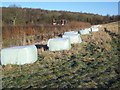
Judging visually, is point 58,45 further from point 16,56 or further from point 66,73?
point 66,73

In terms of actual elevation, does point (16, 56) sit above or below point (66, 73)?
above

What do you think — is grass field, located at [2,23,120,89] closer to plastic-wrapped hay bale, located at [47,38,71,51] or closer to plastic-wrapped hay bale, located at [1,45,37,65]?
plastic-wrapped hay bale, located at [1,45,37,65]

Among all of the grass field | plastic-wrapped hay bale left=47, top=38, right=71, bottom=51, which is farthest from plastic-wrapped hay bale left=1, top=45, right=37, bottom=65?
plastic-wrapped hay bale left=47, top=38, right=71, bottom=51

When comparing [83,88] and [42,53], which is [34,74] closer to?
[83,88]

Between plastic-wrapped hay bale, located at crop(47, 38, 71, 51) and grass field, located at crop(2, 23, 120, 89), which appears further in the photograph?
plastic-wrapped hay bale, located at crop(47, 38, 71, 51)

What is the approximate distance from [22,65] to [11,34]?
17987mm

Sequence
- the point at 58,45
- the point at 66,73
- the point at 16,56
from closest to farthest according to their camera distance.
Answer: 1. the point at 66,73
2. the point at 16,56
3. the point at 58,45

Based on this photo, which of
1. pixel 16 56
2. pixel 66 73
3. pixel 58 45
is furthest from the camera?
pixel 58 45

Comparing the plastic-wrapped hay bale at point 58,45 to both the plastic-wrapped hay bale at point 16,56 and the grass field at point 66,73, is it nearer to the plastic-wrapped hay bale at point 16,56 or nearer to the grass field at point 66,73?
the grass field at point 66,73

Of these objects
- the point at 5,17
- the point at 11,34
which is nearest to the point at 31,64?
the point at 11,34

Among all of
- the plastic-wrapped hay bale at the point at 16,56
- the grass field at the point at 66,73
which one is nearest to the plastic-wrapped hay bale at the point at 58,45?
the grass field at the point at 66,73

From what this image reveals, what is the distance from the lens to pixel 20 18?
4838cm

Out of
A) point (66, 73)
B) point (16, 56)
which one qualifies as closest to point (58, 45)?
point (16, 56)

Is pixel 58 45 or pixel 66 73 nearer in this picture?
pixel 66 73
